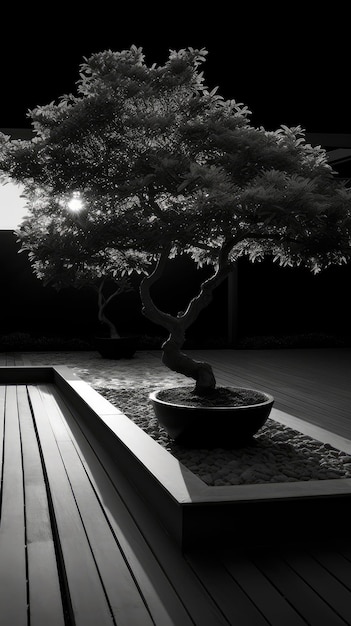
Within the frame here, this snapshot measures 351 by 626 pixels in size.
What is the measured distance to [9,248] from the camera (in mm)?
10383

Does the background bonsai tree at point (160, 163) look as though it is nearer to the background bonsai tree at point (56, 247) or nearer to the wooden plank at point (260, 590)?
the background bonsai tree at point (56, 247)

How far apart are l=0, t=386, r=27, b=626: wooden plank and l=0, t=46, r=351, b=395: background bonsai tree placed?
3.77 ft

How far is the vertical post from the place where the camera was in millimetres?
10562

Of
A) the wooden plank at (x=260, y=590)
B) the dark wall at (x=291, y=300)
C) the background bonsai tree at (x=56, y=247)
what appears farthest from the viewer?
the dark wall at (x=291, y=300)

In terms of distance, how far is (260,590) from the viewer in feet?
6.82

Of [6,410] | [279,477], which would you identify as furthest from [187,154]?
[6,410]

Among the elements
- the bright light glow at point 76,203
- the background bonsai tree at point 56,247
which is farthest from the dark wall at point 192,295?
the bright light glow at point 76,203

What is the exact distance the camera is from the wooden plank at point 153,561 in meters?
1.93

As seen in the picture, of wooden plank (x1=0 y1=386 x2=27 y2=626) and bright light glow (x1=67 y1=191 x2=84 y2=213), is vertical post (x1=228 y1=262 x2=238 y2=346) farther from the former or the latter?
wooden plank (x1=0 y1=386 x2=27 y2=626)

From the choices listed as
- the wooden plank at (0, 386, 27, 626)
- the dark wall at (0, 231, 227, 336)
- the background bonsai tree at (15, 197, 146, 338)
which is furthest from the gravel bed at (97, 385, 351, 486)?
the dark wall at (0, 231, 227, 336)

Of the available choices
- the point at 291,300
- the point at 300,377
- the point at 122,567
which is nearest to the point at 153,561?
the point at 122,567

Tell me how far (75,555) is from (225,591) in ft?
1.97

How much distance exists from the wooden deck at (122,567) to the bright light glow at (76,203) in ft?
5.10

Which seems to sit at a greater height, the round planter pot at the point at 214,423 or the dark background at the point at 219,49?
the dark background at the point at 219,49
